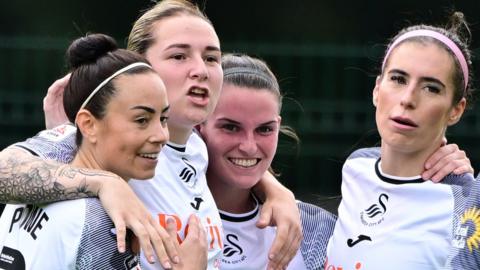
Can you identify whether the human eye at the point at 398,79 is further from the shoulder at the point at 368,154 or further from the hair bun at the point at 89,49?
the hair bun at the point at 89,49

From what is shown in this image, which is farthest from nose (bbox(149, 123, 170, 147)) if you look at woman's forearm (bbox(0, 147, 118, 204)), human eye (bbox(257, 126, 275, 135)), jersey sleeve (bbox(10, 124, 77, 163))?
human eye (bbox(257, 126, 275, 135))

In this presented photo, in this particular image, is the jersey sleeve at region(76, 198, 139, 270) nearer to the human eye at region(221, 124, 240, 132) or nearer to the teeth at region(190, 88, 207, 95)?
the teeth at region(190, 88, 207, 95)

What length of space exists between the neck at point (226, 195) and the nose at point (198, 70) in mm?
730

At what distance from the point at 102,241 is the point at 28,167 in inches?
18.8

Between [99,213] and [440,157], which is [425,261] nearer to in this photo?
[440,157]

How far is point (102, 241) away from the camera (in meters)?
3.98

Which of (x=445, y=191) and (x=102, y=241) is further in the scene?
(x=445, y=191)

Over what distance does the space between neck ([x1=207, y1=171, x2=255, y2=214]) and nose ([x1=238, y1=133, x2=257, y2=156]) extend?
0.75 feet

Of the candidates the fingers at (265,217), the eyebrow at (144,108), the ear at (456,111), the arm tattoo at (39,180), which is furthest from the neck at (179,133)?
the ear at (456,111)

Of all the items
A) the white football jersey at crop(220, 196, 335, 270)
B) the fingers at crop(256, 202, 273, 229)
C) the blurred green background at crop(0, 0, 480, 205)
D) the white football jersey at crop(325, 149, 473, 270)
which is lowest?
the blurred green background at crop(0, 0, 480, 205)

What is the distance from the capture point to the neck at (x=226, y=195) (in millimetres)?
5352

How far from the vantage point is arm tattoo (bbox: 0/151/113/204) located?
408 cm

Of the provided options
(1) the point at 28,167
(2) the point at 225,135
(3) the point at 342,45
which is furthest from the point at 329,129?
(1) the point at 28,167

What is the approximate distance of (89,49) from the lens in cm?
431
